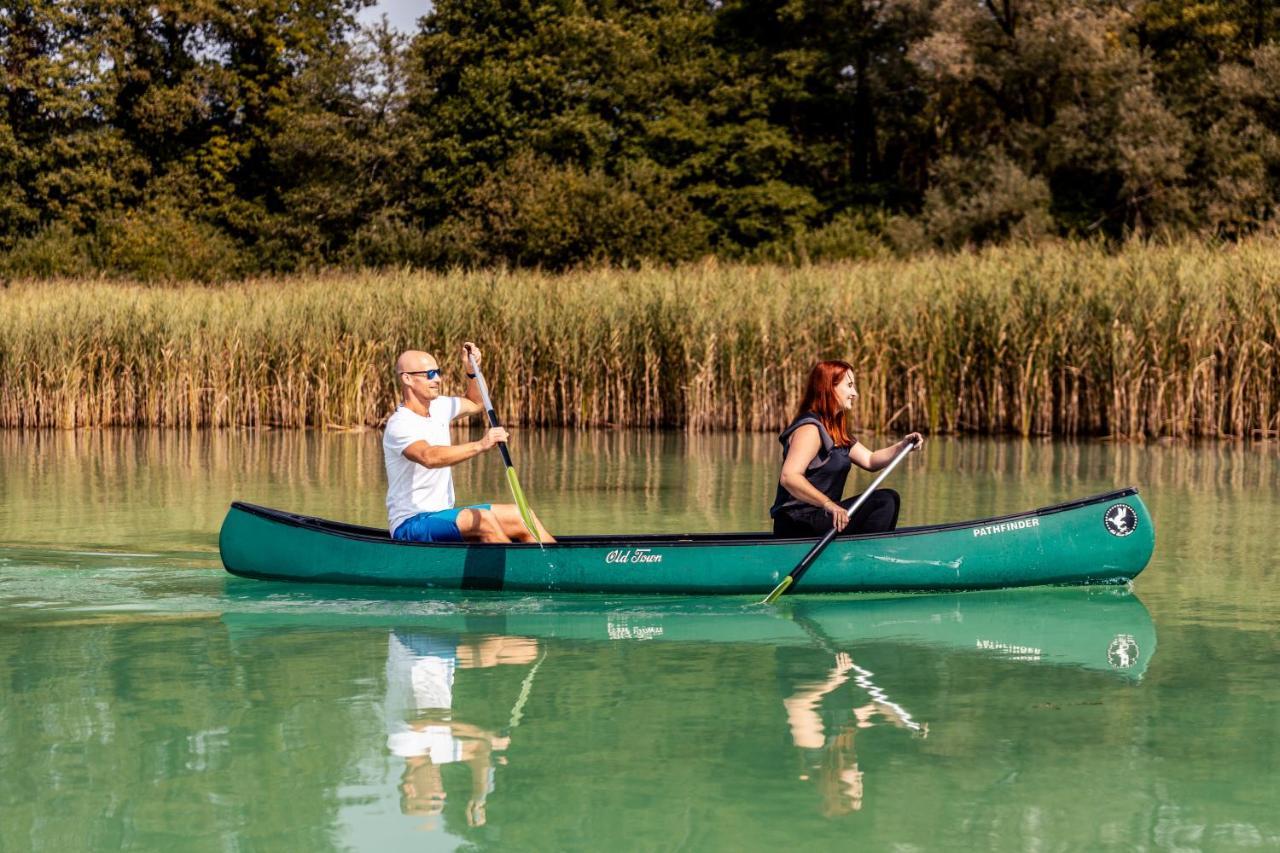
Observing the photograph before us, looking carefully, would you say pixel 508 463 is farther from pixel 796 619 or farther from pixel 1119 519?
pixel 1119 519

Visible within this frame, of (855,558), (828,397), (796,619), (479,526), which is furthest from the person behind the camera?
(479,526)

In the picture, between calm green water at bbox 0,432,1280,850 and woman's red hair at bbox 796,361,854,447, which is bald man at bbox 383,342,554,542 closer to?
calm green water at bbox 0,432,1280,850

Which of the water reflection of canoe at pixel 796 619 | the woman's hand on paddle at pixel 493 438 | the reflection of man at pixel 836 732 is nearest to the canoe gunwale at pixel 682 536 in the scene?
the water reflection of canoe at pixel 796 619

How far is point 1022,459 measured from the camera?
13.8m

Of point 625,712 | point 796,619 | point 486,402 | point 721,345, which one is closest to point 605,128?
point 721,345

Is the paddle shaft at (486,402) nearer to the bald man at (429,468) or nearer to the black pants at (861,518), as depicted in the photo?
the bald man at (429,468)

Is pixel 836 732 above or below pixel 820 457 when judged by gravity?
below

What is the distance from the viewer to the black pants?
7.61 meters

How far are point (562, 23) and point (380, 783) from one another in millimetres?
36328

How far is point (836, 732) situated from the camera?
5.01 meters

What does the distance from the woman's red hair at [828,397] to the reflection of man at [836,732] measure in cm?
157

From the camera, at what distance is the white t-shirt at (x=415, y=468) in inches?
299

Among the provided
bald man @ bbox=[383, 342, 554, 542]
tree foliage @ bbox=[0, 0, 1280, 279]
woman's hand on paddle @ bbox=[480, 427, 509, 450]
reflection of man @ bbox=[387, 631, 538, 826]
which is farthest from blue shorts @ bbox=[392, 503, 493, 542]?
tree foliage @ bbox=[0, 0, 1280, 279]

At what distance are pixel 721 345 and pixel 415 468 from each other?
9.92 metres
